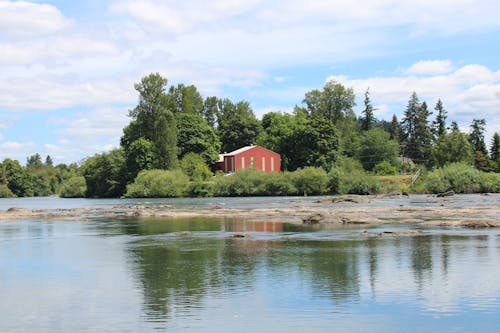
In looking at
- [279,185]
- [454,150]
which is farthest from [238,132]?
[454,150]

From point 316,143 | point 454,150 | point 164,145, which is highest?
point 164,145

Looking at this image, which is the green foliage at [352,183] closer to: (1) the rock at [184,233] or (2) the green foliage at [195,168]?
(2) the green foliage at [195,168]

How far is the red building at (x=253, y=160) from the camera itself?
118 metres

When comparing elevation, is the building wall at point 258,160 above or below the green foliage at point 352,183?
above

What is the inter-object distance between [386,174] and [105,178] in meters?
54.5

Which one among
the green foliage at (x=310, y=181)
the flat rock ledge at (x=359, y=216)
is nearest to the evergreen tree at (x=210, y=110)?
the green foliage at (x=310, y=181)

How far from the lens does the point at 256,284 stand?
19500 millimetres

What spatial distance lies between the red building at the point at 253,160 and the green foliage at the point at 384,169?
62.9ft

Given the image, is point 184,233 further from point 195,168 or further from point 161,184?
point 195,168

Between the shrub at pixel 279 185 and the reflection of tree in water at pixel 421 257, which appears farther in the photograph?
the shrub at pixel 279 185

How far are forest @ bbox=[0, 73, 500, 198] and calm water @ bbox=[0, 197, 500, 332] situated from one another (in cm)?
6413

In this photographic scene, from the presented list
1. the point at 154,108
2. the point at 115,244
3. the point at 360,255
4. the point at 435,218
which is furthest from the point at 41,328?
the point at 154,108

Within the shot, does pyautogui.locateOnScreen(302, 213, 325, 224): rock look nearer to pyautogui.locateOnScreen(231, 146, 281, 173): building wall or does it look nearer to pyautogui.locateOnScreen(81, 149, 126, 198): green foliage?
pyautogui.locateOnScreen(231, 146, 281, 173): building wall

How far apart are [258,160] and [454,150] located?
36.8m
